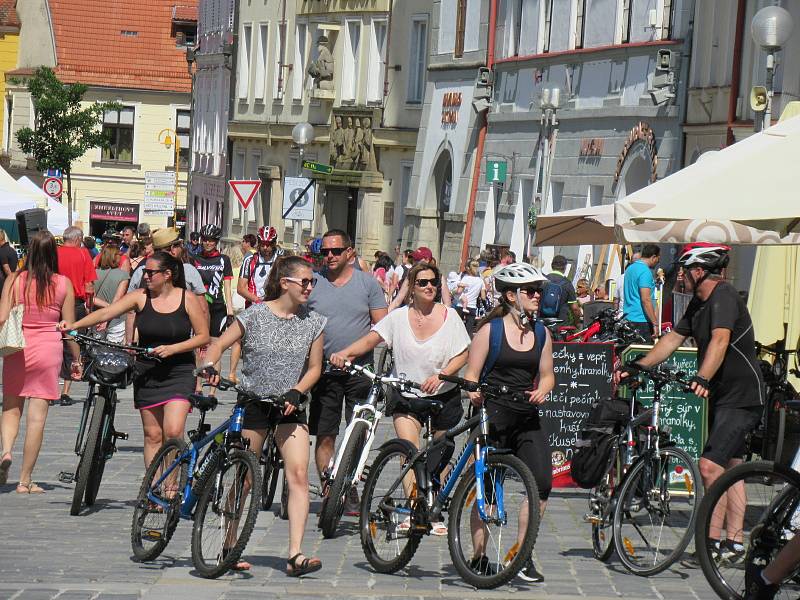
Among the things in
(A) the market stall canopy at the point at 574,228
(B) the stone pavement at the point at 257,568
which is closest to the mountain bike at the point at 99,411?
(B) the stone pavement at the point at 257,568

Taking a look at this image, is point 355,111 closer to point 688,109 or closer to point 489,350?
point 688,109

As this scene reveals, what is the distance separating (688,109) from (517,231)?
734 centimetres

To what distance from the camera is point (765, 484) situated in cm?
920

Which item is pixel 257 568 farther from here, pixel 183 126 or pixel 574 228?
pixel 183 126

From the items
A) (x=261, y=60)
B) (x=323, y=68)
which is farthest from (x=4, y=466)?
(x=261, y=60)

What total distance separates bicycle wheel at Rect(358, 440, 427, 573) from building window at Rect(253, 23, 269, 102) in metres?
48.3

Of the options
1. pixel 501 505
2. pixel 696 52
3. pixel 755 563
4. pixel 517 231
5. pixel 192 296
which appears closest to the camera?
pixel 755 563

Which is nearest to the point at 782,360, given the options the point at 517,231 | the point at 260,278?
the point at 260,278

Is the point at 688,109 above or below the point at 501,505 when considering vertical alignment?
above

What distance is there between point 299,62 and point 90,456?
43.0 metres

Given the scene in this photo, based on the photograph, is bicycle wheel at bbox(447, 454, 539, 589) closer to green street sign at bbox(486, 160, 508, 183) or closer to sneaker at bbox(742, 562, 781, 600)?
sneaker at bbox(742, 562, 781, 600)

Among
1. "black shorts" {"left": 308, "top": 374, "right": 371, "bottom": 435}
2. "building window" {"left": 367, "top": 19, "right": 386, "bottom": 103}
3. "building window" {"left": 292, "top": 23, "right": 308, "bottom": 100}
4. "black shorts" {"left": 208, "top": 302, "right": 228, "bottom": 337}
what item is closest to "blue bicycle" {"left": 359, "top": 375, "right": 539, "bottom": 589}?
"black shorts" {"left": 308, "top": 374, "right": 371, "bottom": 435}

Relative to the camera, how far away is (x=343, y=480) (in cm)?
1116

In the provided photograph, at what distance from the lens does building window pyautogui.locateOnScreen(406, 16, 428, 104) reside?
150 feet
